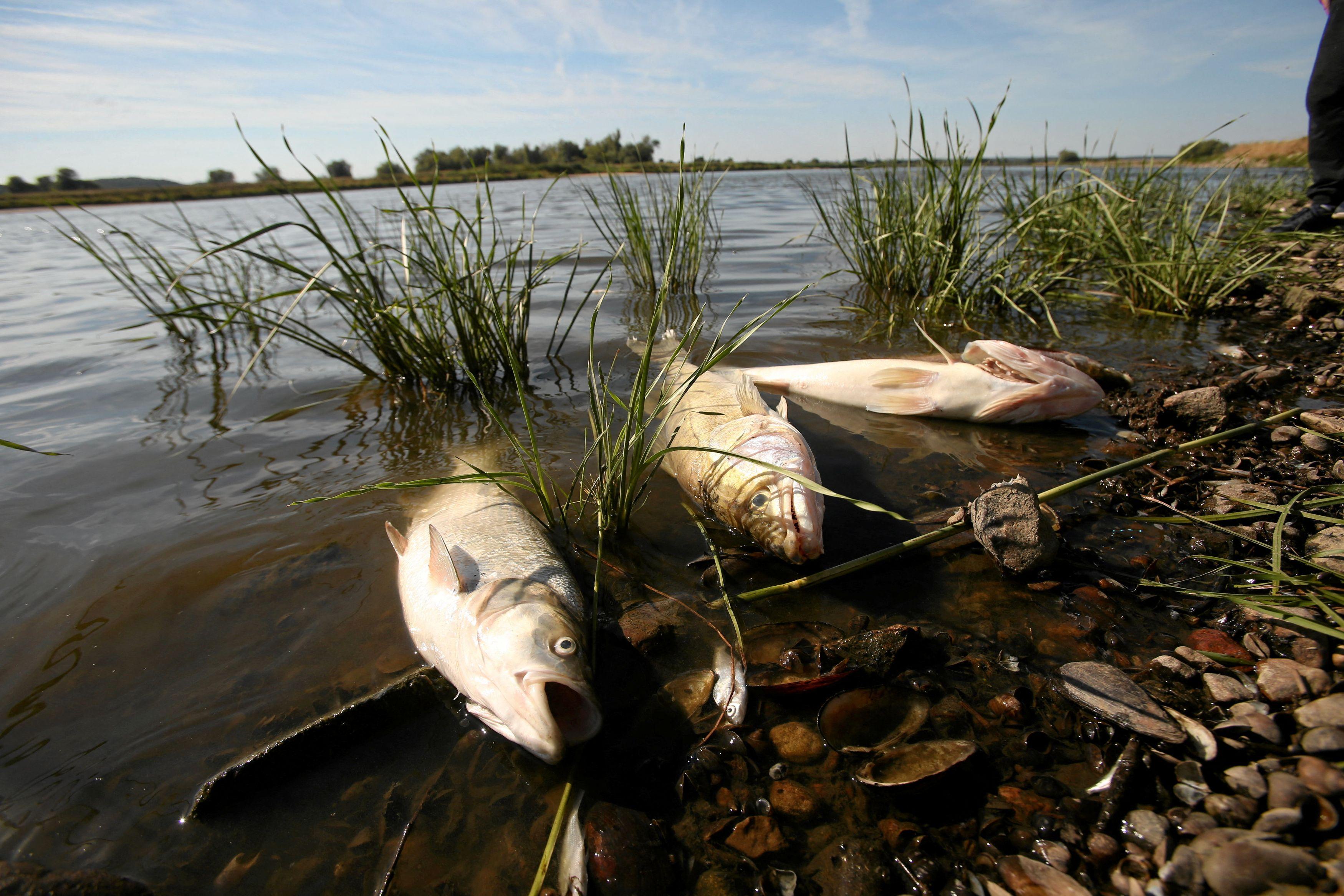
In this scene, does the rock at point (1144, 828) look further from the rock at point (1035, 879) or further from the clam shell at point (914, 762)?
the clam shell at point (914, 762)

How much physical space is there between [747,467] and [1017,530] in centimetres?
128

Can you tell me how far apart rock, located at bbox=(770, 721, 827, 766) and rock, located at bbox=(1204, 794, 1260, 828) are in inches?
41.9

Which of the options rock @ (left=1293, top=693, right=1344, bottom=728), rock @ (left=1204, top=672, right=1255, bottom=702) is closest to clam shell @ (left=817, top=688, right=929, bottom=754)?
rock @ (left=1204, top=672, right=1255, bottom=702)

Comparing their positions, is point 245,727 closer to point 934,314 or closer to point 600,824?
point 600,824

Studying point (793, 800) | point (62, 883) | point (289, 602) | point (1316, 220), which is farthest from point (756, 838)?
point (1316, 220)

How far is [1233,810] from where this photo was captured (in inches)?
65.7

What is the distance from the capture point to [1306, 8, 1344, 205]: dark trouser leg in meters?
6.77

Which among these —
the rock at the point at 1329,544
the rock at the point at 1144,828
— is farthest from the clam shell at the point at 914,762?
the rock at the point at 1329,544

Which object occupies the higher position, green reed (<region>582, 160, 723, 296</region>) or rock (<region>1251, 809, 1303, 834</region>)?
green reed (<region>582, 160, 723, 296</region>)

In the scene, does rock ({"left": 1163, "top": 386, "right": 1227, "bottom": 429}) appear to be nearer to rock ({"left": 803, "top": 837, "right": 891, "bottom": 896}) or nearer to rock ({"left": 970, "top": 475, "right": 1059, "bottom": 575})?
rock ({"left": 970, "top": 475, "right": 1059, "bottom": 575})

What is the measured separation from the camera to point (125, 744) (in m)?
2.18

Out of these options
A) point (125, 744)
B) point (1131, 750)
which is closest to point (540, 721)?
point (125, 744)

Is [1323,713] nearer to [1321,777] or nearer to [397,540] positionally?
[1321,777]

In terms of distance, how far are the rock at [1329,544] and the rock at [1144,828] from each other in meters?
1.29
